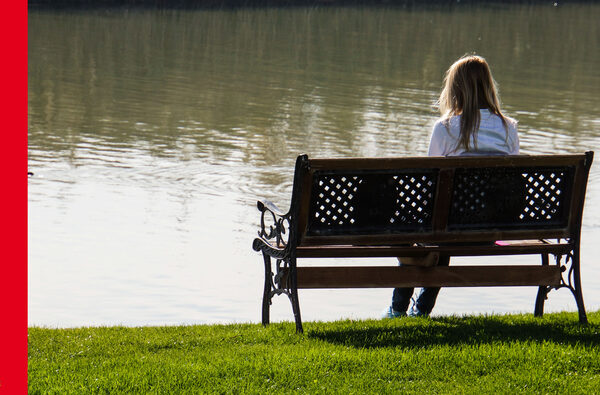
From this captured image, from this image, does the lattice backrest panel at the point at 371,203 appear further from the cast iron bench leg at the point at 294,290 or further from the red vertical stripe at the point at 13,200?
the red vertical stripe at the point at 13,200

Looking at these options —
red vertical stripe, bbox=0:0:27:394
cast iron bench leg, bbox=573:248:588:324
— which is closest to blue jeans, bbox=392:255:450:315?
cast iron bench leg, bbox=573:248:588:324

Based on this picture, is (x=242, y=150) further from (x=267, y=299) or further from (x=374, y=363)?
(x=374, y=363)

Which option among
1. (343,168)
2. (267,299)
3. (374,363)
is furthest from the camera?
(267,299)

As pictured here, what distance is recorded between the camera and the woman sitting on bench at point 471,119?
20.2 ft

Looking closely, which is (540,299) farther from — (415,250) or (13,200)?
(13,200)

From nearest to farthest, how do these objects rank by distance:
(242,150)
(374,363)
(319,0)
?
(374,363)
(242,150)
(319,0)

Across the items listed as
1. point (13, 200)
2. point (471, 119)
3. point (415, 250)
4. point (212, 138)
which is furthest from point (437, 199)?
point (212, 138)

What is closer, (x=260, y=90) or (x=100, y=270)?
(x=100, y=270)

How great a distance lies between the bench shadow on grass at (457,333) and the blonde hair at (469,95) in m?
1.00

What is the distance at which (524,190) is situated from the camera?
6.06 metres

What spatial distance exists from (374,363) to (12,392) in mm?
1591

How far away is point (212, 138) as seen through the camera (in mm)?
15734

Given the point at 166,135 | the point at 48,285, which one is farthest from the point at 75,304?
the point at 166,135

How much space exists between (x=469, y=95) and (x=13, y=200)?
3.23m
